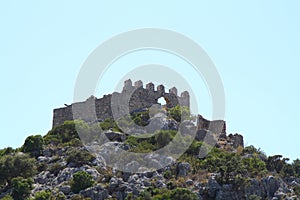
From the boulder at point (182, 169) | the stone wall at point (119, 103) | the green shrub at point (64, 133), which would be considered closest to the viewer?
the boulder at point (182, 169)

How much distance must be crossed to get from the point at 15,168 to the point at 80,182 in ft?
27.0

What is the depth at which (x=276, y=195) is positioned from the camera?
77.8m

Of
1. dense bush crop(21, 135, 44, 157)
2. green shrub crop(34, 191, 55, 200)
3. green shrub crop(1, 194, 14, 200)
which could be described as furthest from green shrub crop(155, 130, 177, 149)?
green shrub crop(1, 194, 14, 200)

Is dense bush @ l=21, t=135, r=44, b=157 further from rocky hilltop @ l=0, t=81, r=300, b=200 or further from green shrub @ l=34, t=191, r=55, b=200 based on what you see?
green shrub @ l=34, t=191, r=55, b=200

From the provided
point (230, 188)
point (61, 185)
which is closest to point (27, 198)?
point (61, 185)

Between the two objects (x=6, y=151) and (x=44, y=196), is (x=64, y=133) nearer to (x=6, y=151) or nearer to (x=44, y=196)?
(x=6, y=151)

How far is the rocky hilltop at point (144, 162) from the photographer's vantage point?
77312 mm

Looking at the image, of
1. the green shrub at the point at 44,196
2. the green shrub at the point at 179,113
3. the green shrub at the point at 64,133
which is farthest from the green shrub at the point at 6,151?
the green shrub at the point at 179,113

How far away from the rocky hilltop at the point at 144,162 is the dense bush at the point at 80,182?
0.29 ft

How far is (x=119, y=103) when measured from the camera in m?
95.5

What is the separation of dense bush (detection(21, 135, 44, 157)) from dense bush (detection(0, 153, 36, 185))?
514 centimetres

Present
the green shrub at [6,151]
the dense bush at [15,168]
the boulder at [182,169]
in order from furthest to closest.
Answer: the green shrub at [6,151], the dense bush at [15,168], the boulder at [182,169]

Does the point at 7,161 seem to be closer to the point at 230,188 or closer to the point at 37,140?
→ the point at 37,140

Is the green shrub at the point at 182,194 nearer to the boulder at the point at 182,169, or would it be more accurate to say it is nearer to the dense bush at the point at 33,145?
the boulder at the point at 182,169
